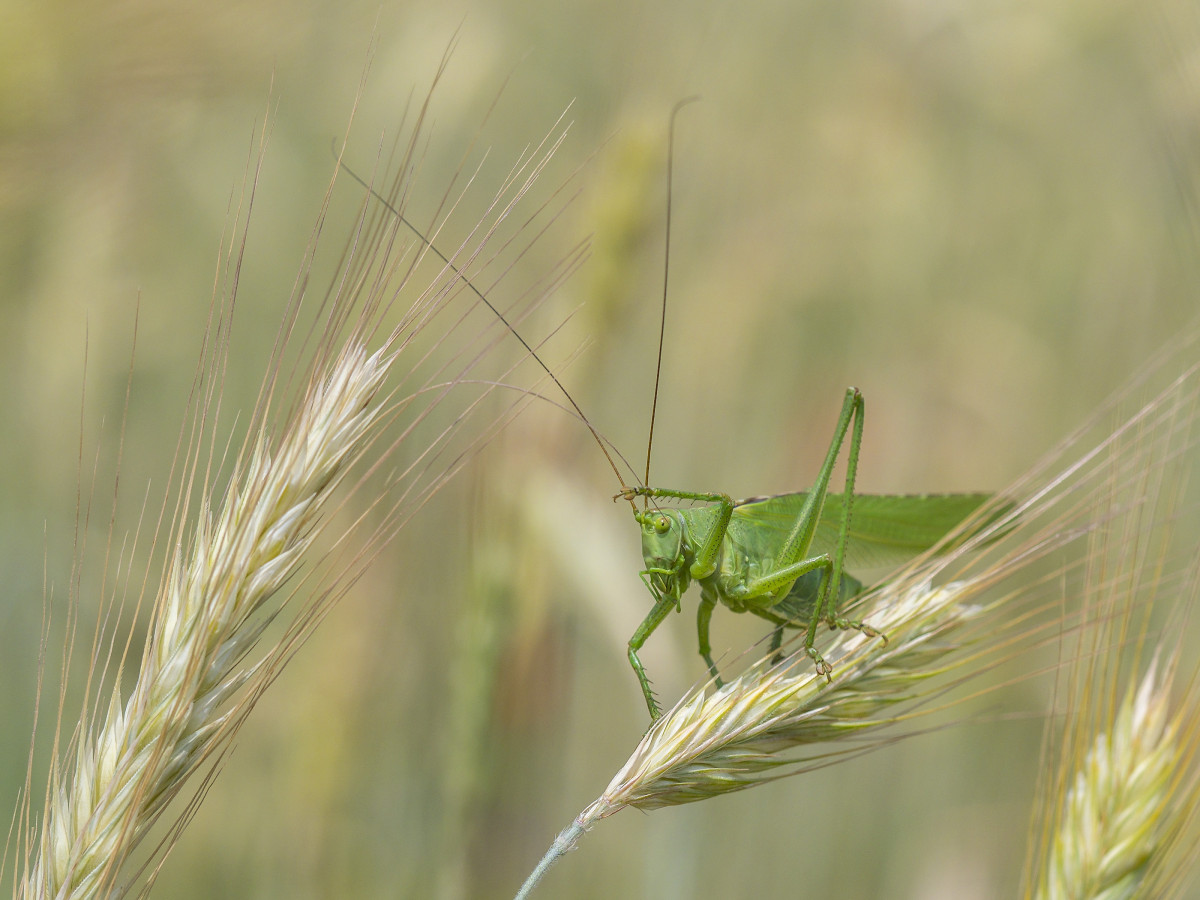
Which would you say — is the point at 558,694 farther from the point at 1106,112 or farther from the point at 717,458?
the point at 1106,112

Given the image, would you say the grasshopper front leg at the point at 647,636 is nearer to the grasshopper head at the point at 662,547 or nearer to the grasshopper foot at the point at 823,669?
the grasshopper head at the point at 662,547

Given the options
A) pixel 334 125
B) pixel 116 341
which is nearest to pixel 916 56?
pixel 334 125

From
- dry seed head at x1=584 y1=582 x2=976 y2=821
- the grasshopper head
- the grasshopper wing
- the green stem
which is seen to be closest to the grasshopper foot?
dry seed head at x1=584 y1=582 x2=976 y2=821

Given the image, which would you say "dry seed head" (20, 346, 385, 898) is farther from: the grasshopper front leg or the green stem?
the grasshopper front leg

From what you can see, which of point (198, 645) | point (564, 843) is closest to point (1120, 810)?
point (564, 843)

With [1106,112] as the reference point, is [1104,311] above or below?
below

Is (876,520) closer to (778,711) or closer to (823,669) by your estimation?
(823,669)

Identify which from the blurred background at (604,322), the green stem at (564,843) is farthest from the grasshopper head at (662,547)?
the green stem at (564,843)
